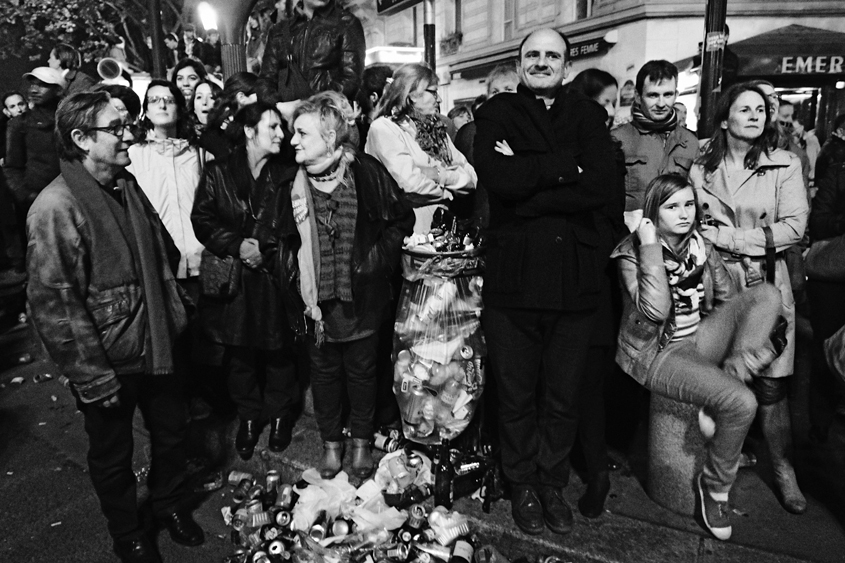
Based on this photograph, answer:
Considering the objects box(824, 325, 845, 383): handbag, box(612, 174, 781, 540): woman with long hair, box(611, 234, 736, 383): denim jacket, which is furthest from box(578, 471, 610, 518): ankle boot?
box(824, 325, 845, 383): handbag

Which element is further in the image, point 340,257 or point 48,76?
point 48,76

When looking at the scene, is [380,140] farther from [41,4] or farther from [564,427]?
[41,4]

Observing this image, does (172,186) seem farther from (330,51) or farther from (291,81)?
(330,51)

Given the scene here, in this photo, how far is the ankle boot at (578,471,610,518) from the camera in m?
3.34

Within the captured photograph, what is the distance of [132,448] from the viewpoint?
9.76 ft

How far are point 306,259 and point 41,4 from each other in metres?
18.0

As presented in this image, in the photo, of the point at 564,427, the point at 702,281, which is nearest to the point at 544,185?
the point at 702,281

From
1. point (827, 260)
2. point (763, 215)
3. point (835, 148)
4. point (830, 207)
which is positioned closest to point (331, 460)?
point (763, 215)

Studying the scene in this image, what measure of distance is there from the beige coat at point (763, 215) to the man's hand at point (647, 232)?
51cm

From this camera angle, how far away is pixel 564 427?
128 inches

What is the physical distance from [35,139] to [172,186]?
13.5 feet

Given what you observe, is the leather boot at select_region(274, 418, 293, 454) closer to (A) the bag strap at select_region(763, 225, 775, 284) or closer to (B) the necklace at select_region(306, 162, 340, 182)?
(B) the necklace at select_region(306, 162, 340, 182)

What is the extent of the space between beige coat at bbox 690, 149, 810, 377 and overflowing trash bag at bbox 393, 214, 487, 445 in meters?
1.28

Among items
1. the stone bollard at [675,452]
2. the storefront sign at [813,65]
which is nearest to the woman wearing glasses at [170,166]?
the stone bollard at [675,452]
